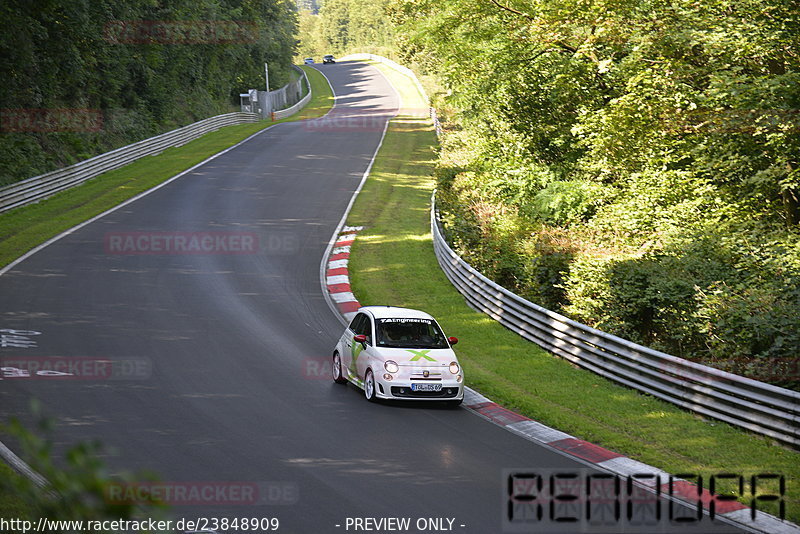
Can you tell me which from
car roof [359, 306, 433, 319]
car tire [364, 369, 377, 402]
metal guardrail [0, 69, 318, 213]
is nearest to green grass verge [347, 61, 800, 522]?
car roof [359, 306, 433, 319]

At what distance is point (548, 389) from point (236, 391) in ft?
18.5

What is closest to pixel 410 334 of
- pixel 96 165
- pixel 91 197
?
pixel 91 197

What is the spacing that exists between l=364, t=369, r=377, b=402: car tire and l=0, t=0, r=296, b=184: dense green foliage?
24.1 meters

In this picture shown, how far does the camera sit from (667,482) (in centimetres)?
1020

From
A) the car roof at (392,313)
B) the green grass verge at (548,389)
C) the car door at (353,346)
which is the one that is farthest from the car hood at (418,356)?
the green grass verge at (548,389)

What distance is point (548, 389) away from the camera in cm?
1461

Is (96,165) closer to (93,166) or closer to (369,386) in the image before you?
(93,166)

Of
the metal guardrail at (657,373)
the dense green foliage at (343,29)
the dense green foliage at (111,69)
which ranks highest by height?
the dense green foliage at (343,29)

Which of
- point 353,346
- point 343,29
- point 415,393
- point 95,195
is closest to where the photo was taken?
point 415,393

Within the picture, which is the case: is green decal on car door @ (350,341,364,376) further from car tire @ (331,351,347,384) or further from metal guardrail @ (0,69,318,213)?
metal guardrail @ (0,69,318,213)

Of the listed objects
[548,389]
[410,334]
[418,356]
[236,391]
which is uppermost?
[410,334]

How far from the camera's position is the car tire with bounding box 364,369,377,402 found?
13.8m

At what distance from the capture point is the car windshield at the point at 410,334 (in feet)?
47.8

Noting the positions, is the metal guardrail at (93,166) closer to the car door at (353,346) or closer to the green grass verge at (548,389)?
the green grass verge at (548,389)
